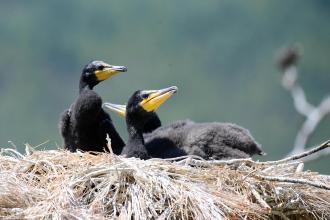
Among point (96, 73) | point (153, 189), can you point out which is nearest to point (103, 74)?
point (96, 73)

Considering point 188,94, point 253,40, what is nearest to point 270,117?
point 188,94

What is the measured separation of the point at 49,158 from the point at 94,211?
3.14 feet

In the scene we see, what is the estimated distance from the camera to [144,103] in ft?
30.1

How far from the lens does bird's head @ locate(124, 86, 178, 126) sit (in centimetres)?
917

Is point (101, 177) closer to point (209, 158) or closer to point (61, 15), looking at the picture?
point (209, 158)

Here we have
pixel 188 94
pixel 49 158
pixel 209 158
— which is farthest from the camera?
pixel 188 94

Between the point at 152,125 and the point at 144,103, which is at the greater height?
the point at 144,103

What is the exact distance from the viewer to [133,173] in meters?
7.65

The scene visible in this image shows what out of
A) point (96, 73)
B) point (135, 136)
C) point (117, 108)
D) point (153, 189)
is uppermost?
point (96, 73)

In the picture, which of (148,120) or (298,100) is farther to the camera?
(298,100)

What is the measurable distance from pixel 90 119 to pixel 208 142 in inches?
45.0

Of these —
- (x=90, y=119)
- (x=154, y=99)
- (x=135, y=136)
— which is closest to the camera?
(x=135, y=136)

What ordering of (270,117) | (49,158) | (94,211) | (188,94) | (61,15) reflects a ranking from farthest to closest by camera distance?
1. (61,15)
2. (188,94)
3. (270,117)
4. (49,158)
5. (94,211)

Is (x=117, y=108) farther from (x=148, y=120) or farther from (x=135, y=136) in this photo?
(x=135, y=136)
